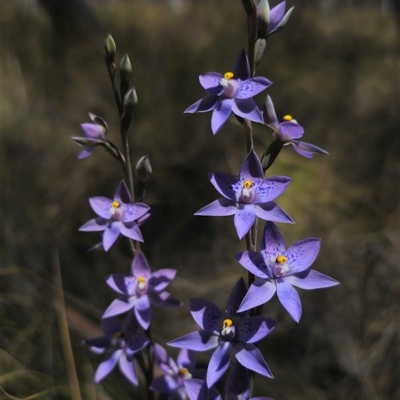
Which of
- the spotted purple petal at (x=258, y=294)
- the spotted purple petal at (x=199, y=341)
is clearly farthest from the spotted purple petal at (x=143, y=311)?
the spotted purple petal at (x=258, y=294)

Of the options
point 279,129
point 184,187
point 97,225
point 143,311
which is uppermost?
point 279,129

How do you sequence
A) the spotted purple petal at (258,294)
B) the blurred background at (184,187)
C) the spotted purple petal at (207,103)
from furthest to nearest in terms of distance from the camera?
the blurred background at (184,187), the spotted purple petal at (207,103), the spotted purple petal at (258,294)

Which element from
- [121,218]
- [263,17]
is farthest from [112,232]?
[263,17]

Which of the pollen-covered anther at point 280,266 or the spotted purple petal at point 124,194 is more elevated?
the spotted purple petal at point 124,194

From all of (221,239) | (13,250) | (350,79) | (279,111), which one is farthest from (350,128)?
(13,250)

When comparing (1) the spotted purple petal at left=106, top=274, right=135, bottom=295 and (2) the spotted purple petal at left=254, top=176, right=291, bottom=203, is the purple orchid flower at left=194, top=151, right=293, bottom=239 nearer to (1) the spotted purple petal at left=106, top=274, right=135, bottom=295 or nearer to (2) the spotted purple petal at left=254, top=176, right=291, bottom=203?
(2) the spotted purple petal at left=254, top=176, right=291, bottom=203

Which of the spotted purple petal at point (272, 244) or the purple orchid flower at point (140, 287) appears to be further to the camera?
the purple orchid flower at point (140, 287)

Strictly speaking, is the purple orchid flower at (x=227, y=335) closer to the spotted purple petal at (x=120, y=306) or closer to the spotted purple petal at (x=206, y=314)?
the spotted purple petal at (x=206, y=314)

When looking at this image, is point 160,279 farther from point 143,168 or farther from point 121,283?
point 143,168
